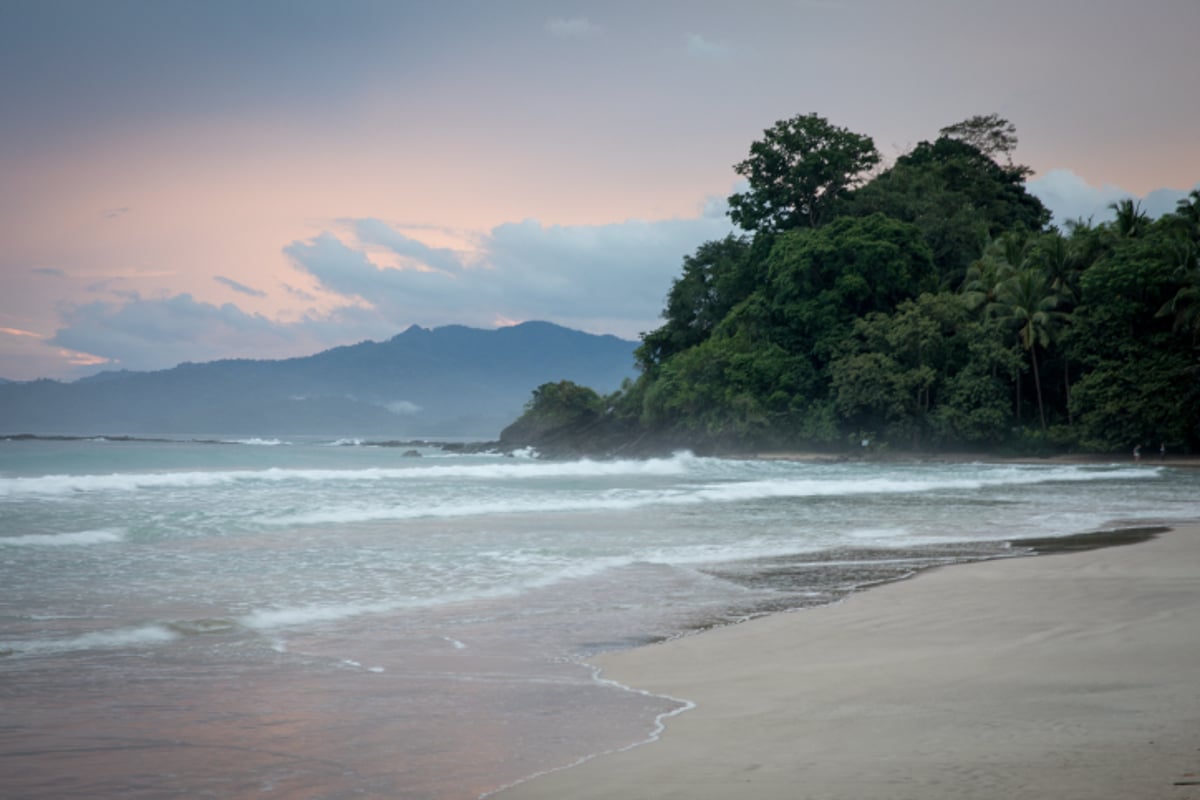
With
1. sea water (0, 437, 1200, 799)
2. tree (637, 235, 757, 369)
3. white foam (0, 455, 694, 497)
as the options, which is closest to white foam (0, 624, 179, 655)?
sea water (0, 437, 1200, 799)

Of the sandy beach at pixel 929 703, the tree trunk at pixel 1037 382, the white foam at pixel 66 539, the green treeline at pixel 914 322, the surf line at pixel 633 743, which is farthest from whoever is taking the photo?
the tree trunk at pixel 1037 382

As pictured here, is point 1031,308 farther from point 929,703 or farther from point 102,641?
point 102,641

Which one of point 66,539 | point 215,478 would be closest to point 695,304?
point 215,478

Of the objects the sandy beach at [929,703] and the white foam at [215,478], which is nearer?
the sandy beach at [929,703]

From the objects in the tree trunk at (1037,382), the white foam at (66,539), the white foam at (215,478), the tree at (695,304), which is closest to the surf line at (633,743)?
the white foam at (66,539)

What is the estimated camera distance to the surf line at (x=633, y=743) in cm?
362

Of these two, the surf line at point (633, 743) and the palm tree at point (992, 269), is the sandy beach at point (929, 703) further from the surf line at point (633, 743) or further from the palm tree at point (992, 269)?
the palm tree at point (992, 269)

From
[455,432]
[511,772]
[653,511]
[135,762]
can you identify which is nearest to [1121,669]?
[511,772]

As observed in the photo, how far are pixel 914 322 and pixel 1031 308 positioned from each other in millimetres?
5873

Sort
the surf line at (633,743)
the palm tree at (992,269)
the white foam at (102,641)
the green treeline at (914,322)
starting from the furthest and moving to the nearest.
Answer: the palm tree at (992,269), the green treeline at (914,322), the white foam at (102,641), the surf line at (633,743)

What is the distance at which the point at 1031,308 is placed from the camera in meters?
47.0

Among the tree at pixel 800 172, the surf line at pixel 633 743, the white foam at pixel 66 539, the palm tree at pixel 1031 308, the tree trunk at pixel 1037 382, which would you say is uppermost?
the tree at pixel 800 172

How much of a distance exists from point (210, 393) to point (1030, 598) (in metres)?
206

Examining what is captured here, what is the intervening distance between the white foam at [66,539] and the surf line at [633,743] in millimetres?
9426
